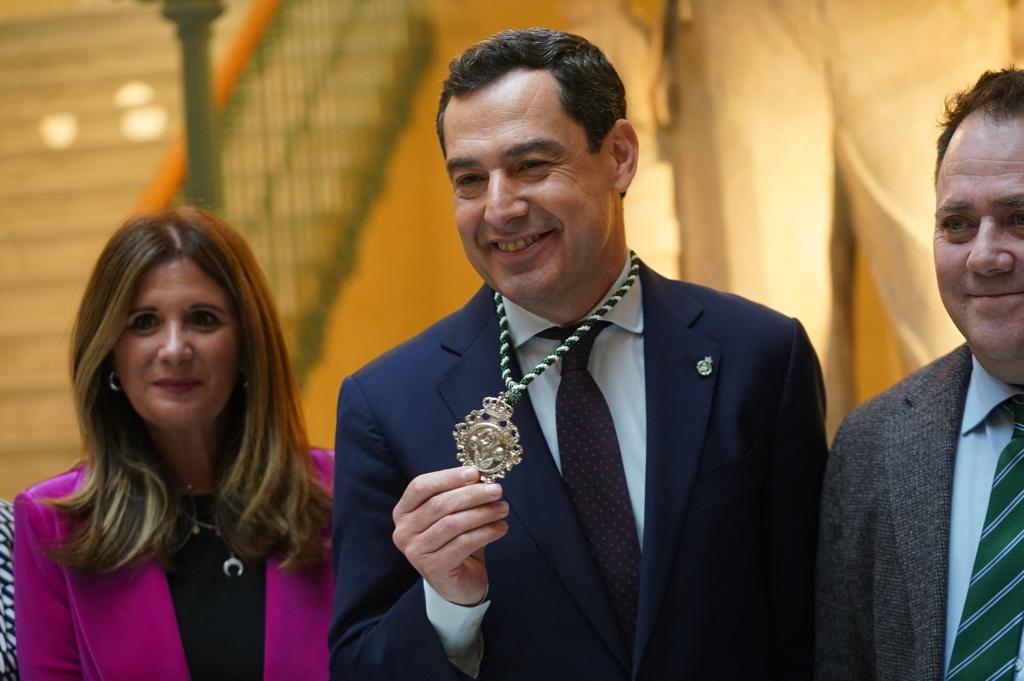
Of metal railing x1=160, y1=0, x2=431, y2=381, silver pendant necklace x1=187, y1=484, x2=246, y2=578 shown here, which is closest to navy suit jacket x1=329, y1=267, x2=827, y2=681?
silver pendant necklace x1=187, y1=484, x2=246, y2=578

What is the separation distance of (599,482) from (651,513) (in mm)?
107

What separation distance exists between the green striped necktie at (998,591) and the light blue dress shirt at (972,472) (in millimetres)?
28

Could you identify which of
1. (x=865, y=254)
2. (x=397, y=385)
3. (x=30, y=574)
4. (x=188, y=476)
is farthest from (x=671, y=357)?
(x=865, y=254)

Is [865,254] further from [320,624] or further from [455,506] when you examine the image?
[455,506]

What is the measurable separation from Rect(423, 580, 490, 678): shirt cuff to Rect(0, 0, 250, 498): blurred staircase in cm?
422

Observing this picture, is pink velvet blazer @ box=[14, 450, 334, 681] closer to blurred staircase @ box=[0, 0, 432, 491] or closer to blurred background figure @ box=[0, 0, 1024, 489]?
blurred background figure @ box=[0, 0, 1024, 489]

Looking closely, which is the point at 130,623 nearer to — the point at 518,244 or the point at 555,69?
the point at 518,244

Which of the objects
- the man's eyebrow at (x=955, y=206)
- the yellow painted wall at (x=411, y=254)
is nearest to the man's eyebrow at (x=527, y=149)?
the man's eyebrow at (x=955, y=206)

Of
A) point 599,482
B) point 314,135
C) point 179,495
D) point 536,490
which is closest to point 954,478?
point 599,482

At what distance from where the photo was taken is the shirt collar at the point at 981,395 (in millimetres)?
2301

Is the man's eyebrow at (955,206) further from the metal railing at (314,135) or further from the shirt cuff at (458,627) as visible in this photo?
the metal railing at (314,135)

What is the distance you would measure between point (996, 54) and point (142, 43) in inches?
163

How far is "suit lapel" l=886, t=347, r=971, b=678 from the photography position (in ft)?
7.38

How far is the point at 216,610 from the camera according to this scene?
2.86 meters
